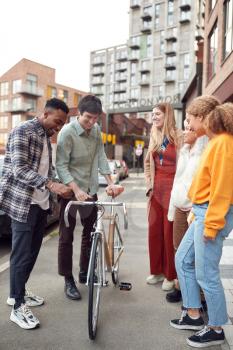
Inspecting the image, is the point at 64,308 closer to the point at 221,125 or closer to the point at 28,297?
the point at 28,297

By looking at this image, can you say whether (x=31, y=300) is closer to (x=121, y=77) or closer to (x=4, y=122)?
(x=4, y=122)

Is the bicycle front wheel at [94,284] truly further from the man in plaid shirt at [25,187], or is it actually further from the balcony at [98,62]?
the balcony at [98,62]

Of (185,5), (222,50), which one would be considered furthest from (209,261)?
(185,5)

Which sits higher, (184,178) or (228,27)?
(228,27)

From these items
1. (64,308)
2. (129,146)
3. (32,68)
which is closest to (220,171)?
(64,308)

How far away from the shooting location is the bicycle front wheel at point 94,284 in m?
3.18

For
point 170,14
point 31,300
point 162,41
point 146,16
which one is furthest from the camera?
point 146,16

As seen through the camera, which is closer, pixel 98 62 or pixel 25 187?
pixel 25 187

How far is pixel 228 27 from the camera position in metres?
14.8

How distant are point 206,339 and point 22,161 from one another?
6.69 ft

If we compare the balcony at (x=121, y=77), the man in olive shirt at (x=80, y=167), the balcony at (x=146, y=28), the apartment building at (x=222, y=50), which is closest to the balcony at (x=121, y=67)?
the balcony at (x=121, y=77)

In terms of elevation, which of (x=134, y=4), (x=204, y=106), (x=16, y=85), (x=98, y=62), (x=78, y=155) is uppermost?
(x=134, y=4)

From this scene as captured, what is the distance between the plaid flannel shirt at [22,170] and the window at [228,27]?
38.9 feet

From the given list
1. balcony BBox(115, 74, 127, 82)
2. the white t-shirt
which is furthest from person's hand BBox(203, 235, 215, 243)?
balcony BBox(115, 74, 127, 82)
